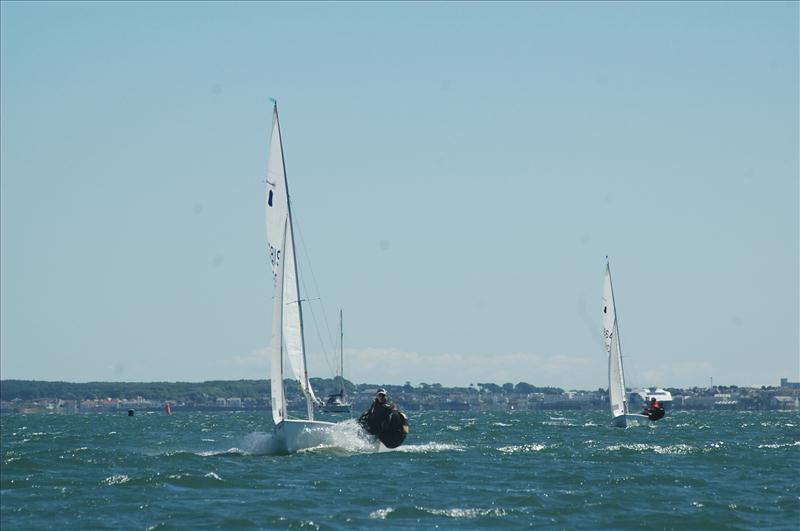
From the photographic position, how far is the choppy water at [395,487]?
27.4m

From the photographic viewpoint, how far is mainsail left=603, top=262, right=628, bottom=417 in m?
87.3

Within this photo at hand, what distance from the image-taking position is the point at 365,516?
2769 centimetres

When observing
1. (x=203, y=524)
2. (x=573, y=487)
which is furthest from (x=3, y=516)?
(x=573, y=487)

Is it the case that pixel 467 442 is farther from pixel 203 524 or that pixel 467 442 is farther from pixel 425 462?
pixel 203 524

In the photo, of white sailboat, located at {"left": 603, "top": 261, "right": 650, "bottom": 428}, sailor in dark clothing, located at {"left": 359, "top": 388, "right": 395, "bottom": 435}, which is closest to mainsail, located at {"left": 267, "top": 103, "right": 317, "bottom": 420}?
sailor in dark clothing, located at {"left": 359, "top": 388, "right": 395, "bottom": 435}

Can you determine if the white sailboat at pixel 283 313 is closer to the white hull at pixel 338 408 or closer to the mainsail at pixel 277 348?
the mainsail at pixel 277 348

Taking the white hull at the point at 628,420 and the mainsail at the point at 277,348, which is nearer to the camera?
the mainsail at the point at 277,348

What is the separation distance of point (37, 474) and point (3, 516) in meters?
8.98

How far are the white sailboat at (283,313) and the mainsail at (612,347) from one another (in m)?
46.0

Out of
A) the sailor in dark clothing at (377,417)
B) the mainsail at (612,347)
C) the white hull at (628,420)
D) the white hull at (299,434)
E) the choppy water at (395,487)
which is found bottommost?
the choppy water at (395,487)

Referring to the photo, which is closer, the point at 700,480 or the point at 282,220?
the point at 700,480

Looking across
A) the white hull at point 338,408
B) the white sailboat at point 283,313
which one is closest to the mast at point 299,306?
the white sailboat at point 283,313

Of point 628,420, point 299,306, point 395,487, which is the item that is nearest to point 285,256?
point 299,306

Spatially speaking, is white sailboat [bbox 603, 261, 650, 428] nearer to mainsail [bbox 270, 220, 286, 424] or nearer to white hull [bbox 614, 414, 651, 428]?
white hull [bbox 614, 414, 651, 428]
